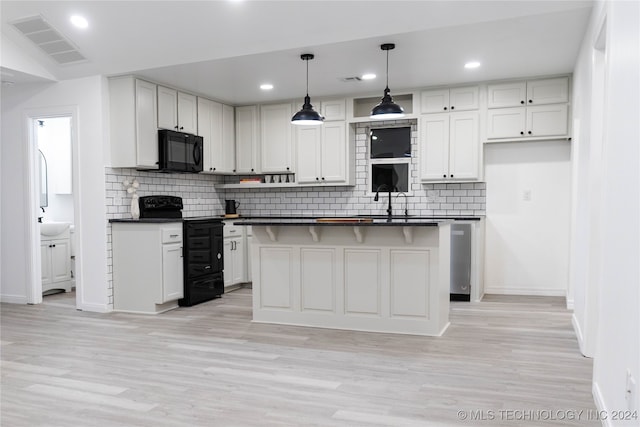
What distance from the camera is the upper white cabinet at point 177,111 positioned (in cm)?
579

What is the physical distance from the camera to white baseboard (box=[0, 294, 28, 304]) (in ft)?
19.6

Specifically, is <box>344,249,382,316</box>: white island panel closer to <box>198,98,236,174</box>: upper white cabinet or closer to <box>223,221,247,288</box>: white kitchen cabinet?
<box>223,221,247,288</box>: white kitchen cabinet

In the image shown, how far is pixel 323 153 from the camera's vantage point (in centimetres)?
675

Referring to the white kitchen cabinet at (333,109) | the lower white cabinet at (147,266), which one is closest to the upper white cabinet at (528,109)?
the white kitchen cabinet at (333,109)

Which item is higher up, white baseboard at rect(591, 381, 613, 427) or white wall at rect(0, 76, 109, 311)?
white wall at rect(0, 76, 109, 311)

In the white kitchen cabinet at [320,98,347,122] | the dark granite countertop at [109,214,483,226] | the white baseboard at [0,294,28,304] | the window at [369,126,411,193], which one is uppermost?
the white kitchen cabinet at [320,98,347,122]

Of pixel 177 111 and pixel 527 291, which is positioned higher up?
pixel 177 111

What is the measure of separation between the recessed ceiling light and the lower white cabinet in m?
1.98

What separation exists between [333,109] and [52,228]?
388 centimetres

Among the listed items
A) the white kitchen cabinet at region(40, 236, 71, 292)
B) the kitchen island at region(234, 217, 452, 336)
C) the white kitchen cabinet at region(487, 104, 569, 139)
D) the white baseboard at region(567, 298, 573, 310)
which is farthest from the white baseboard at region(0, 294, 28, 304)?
the white baseboard at region(567, 298, 573, 310)

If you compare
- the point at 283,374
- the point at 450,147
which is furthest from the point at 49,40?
the point at 450,147

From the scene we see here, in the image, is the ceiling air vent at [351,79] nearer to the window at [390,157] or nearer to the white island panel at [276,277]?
the window at [390,157]

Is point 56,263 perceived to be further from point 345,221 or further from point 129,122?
point 345,221

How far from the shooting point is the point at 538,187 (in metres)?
6.07
